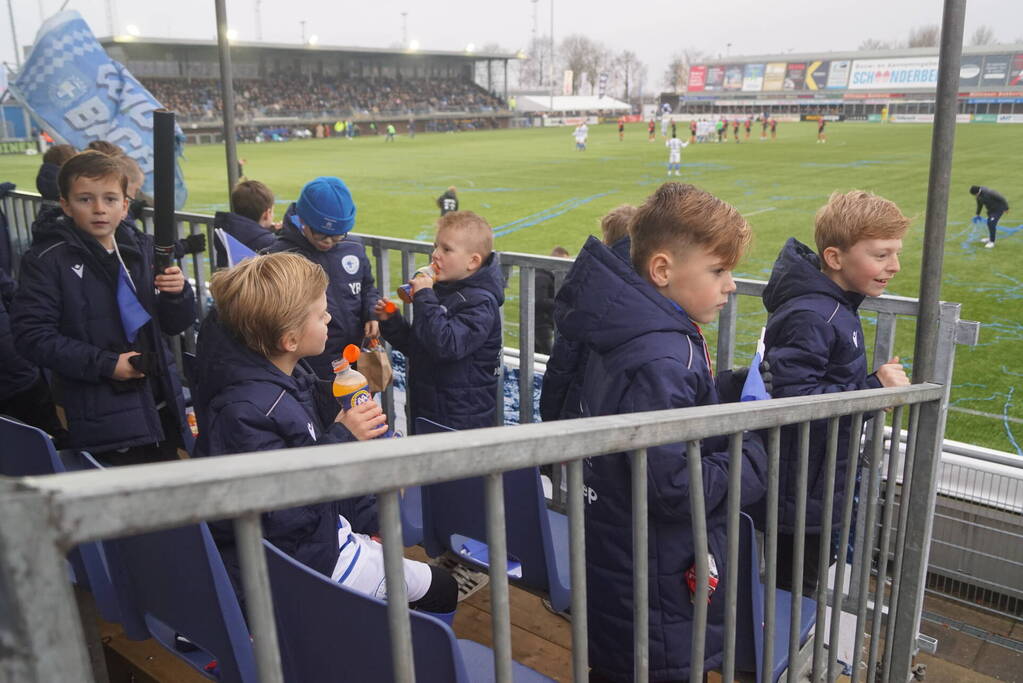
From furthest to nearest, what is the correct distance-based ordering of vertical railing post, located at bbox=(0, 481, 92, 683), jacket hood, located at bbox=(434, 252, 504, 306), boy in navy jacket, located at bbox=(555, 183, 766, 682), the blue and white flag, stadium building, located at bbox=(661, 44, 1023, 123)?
1. stadium building, located at bbox=(661, 44, 1023, 123)
2. the blue and white flag
3. jacket hood, located at bbox=(434, 252, 504, 306)
4. boy in navy jacket, located at bbox=(555, 183, 766, 682)
5. vertical railing post, located at bbox=(0, 481, 92, 683)

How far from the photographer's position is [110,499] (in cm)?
60

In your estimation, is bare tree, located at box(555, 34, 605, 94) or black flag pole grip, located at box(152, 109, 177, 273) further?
bare tree, located at box(555, 34, 605, 94)

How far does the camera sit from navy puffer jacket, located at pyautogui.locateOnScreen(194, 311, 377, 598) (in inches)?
71.4

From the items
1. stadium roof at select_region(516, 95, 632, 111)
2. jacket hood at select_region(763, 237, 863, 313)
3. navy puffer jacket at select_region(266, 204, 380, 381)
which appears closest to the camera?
jacket hood at select_region(763, 237, 863, 313)

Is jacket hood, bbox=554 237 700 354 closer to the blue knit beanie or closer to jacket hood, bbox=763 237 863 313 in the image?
jacket hood, bbox=763 237 863 313

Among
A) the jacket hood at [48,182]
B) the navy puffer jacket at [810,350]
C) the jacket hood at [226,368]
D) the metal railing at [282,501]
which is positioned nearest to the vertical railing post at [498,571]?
the metal railing at [282,501]

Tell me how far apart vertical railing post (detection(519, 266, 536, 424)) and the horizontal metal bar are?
6.93 ft

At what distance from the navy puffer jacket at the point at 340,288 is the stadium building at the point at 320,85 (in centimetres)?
5279

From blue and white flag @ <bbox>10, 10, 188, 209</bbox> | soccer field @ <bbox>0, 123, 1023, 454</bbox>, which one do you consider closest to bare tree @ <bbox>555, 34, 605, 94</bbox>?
soccer field @ <bbox>0, 123, 1023, 454</bbox>

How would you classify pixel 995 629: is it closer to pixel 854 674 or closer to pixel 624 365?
pixel 854 674

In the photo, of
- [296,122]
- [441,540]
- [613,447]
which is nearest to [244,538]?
[613,447]

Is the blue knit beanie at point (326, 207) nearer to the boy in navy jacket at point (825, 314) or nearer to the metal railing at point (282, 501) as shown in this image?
the boy in navy jacket at point (825, 314)

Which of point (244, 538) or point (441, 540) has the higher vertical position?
point (244, 538)

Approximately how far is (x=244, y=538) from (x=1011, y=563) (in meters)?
3.74
